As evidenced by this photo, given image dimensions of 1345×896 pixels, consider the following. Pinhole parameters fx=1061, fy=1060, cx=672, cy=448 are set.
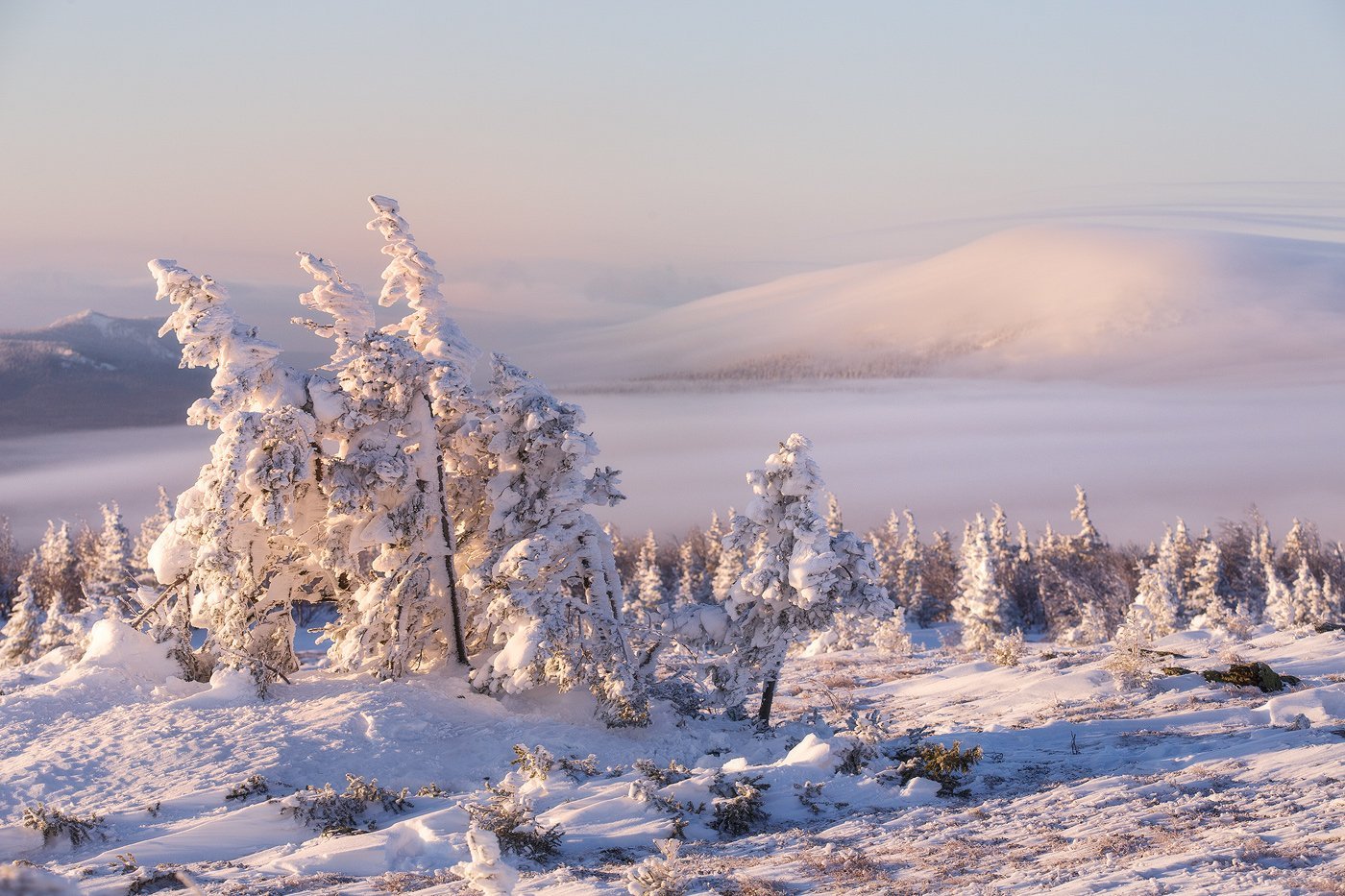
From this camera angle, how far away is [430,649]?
2150 centimetres

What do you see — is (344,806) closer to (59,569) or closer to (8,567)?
(59,569)

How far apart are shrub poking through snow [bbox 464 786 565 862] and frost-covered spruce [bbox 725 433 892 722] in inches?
341

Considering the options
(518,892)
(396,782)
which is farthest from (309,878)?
(396,782)

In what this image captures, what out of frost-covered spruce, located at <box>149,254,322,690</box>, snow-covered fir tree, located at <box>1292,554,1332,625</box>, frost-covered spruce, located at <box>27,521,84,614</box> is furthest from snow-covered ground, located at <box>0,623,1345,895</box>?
frost-covered spruce, located at <box>27,521,84,614</box>

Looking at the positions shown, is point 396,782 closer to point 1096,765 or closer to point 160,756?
point 160,756

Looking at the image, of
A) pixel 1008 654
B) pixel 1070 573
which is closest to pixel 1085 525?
pixel 1070 573

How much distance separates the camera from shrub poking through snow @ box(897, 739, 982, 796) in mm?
11882

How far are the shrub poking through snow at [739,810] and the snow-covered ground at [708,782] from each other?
10cm

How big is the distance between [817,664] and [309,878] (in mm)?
23101

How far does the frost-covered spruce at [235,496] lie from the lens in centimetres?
1878

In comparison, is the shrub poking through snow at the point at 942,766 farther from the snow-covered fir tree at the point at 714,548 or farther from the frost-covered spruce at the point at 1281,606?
A: the snow-covered fir tree at the point at 714,548

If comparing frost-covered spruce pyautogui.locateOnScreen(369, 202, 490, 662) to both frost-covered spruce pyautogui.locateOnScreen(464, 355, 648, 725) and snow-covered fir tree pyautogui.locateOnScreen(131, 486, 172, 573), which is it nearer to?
frost-covered spruce pyautogui.locateOnScreen(464, 355, 648, 725)

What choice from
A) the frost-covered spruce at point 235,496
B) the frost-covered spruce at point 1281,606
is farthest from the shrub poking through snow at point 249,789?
the frost-covered spruce at point 1281,606

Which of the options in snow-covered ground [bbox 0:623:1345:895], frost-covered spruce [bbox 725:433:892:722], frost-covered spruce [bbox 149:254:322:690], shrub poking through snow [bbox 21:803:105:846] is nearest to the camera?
snow-covered ground [bbox 0:623:1345:895]
